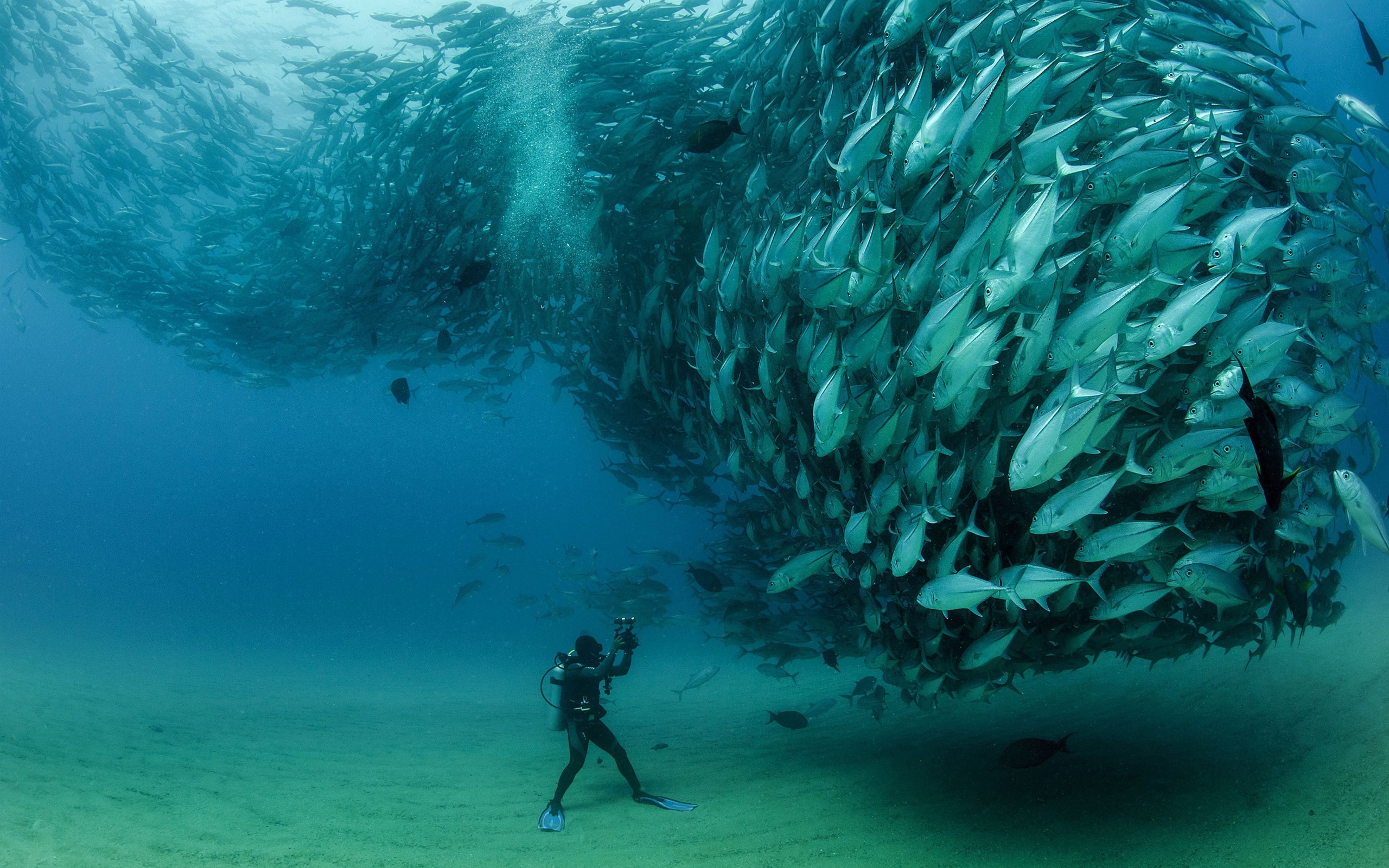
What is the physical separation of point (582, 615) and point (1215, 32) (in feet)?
198

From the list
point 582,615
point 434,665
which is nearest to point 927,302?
point 434,665

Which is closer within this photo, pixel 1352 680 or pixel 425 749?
pixel 1352 680

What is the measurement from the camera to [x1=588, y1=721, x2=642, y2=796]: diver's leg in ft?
18.6

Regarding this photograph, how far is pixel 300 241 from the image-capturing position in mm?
11375

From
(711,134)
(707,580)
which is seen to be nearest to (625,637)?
(707,580)

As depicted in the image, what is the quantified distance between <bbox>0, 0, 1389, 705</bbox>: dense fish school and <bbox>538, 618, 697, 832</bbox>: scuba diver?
122 centimetres

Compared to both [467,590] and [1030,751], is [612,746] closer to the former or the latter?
[1030,751]

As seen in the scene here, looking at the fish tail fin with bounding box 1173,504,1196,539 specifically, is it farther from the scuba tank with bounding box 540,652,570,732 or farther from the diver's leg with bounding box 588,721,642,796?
the diver's leg with bounding box 588,721,642,796

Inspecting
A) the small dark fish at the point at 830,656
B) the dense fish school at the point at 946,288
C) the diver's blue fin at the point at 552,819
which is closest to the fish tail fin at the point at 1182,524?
the dense fish school at the point at 946,288

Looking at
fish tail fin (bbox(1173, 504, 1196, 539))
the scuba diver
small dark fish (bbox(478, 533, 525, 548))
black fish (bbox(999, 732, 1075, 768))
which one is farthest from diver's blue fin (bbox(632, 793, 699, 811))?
Result: small dark fish (bbox(478, 533, 525, 548))

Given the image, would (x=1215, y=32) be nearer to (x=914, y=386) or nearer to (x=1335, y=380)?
(x=1335, y=380)

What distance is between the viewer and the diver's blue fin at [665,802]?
5.48 metres

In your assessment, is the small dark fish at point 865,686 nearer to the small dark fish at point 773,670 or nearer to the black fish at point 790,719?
the black fish at point 790,719

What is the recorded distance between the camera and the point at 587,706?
571cm
